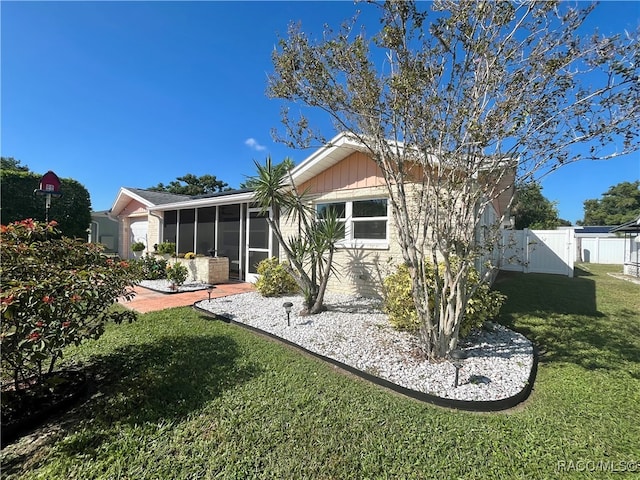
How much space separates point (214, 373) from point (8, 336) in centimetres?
229

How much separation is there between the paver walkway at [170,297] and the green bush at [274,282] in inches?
45.4

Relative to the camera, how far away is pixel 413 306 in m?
5.49

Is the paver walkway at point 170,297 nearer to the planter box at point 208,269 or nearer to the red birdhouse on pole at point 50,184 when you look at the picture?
the planter box at point 208,269

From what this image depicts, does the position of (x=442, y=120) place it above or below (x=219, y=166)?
below

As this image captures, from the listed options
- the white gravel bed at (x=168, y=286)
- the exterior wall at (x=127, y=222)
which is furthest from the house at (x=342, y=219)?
the exterior wall at (x=127, y=222)

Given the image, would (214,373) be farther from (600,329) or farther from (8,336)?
(600,329)

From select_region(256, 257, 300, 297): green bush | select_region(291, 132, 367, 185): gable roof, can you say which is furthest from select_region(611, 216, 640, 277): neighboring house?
select_region(256, 257, 300, 297): green bush

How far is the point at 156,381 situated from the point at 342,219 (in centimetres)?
671

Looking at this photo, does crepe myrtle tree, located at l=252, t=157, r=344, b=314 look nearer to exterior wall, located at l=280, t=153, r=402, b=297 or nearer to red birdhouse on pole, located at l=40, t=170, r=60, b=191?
exterior wall, located at l=280, t=153, r=402, b=297

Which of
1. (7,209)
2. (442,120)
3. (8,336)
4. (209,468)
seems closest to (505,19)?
(442,120)

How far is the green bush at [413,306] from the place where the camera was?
17.0 feet

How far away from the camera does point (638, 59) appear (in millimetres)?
3572

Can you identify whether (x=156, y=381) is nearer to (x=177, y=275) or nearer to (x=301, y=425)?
(x=301, y=425)

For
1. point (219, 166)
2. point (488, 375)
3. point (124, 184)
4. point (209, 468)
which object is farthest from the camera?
point (219, 166)
